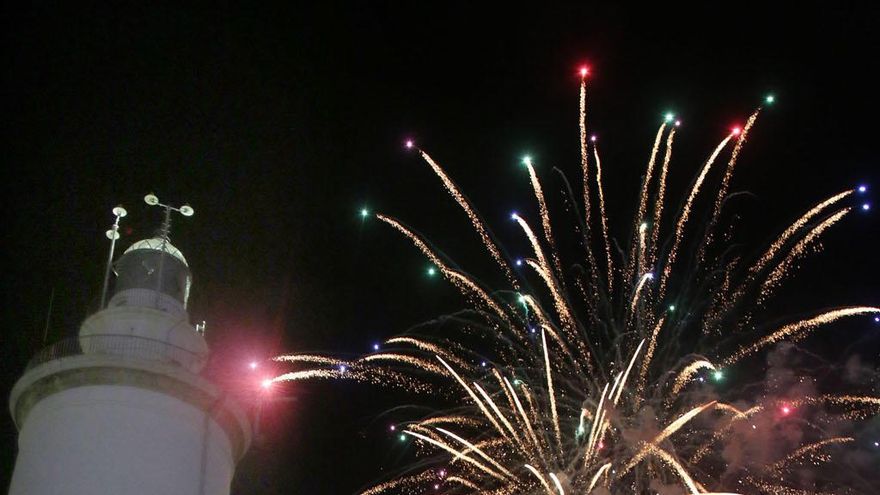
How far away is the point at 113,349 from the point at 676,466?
1152 cm

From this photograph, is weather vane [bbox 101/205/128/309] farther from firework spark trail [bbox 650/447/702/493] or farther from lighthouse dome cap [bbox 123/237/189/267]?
firework spark trail [bbox 650/447/702/493]

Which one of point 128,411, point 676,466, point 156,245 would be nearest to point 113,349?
point 128,411

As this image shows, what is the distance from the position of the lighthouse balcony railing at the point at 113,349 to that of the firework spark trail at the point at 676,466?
1004 cm

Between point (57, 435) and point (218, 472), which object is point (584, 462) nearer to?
point (218, 472)

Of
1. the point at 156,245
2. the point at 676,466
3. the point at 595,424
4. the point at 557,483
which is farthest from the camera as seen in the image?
the point at 156,245

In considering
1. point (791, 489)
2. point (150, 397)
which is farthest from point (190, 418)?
point (791, 489)

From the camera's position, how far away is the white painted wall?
18016 millimetres

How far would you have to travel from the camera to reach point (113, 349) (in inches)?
784

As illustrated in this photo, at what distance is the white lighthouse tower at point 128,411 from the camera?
18.2 meters

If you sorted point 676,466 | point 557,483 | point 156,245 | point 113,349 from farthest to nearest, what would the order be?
point 156,245 → point 113,349 → point 557,483 → point 676,466

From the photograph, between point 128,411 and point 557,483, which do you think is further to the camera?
point 128,411

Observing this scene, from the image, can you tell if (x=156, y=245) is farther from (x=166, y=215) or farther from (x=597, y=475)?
(x=597, y=475)

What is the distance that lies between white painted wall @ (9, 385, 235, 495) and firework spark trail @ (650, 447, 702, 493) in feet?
29.6

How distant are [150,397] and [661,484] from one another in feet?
33.4
